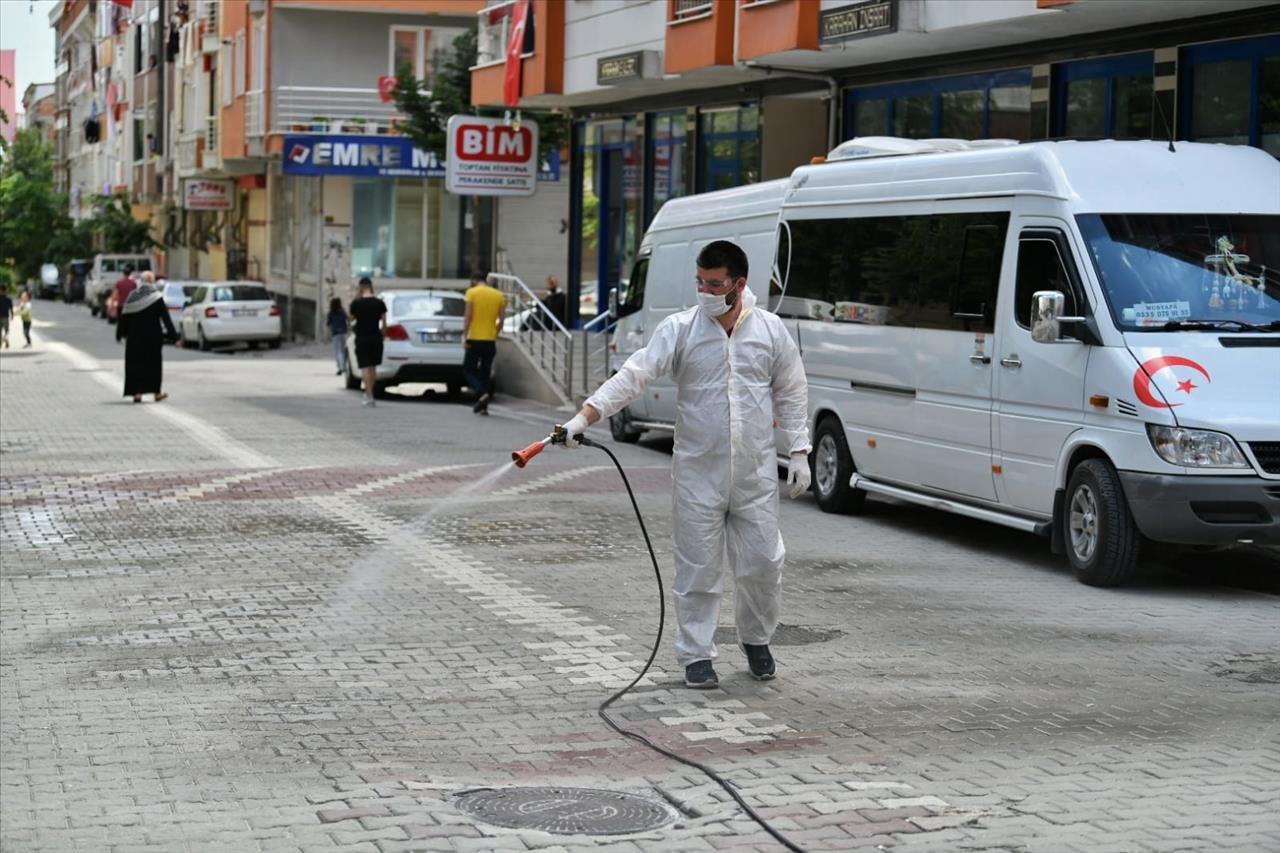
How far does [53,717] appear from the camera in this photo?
796 cm

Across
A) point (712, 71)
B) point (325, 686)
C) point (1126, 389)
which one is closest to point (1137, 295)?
point (1126, 389)

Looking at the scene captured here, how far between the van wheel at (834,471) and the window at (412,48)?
123 ft

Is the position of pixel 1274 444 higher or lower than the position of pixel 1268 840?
higher

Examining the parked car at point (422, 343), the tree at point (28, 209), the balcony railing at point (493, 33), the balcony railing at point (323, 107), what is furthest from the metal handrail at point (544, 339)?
the tree at point (28, 209)

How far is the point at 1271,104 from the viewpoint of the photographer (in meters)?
18.6

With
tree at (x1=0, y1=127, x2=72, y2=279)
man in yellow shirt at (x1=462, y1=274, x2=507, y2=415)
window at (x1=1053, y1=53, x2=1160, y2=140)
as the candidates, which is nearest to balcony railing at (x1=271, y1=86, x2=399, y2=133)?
man in yellow shirt at (x1=462, y1=274, x2=507, y2=415)

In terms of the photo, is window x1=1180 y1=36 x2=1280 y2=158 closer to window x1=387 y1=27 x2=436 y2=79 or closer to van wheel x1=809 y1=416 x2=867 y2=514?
van wheel x1=809 y1=416 x2=867 y2=514

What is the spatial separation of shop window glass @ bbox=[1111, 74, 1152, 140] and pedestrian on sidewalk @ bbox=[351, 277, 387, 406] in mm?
10557

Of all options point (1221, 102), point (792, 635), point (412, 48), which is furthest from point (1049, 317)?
point (412, 48)

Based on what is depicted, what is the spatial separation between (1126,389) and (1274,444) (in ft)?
2.85

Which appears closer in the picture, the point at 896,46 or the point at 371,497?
the point at 371,497

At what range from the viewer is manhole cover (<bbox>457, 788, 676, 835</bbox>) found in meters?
6.30

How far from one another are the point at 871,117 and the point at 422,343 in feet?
23.9

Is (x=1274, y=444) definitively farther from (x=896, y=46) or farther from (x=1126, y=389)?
(x=896, y=46)
